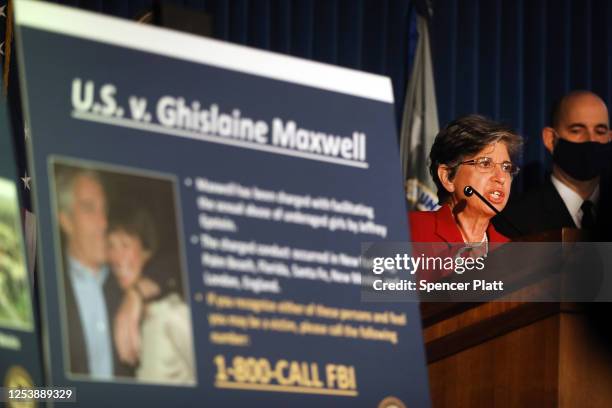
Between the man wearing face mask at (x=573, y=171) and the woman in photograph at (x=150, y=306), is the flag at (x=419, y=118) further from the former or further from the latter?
the woman in photograph at (x=150, y=306)

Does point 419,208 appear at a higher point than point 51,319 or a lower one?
higher

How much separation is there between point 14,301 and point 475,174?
247 centimetres

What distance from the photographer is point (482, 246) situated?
→ 3.15 metres

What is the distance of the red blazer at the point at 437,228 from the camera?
3570mm

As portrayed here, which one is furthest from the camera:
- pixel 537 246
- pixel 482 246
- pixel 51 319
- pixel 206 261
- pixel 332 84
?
pixel 482 246

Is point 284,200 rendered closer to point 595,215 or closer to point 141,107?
point 141,107

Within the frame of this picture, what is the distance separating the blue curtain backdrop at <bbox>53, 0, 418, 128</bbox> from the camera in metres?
5.63

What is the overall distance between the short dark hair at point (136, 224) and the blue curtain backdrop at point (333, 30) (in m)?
4.27

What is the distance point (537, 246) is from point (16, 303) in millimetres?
1312

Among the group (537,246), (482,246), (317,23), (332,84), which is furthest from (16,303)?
(317,23)

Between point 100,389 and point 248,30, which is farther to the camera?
point 248,30

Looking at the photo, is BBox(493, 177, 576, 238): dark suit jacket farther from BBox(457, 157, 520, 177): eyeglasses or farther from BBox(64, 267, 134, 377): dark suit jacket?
BBox(64, 267, 134, 377): dark suit jacket

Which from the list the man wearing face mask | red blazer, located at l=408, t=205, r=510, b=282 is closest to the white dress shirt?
the man wearing face mask

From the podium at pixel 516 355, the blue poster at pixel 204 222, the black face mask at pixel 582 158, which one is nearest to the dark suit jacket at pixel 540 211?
the black face mask at pixel 582 158
